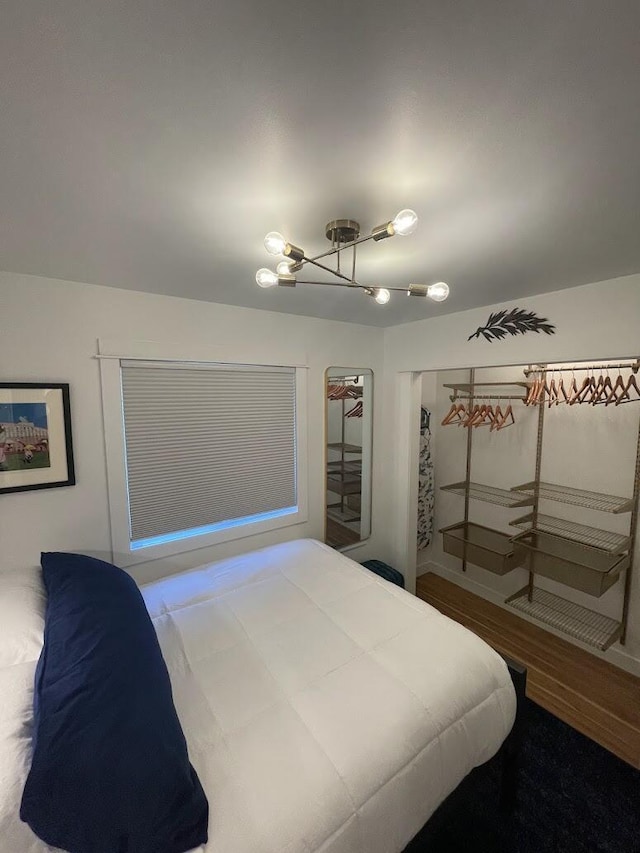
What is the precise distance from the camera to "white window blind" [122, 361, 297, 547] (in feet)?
6.83

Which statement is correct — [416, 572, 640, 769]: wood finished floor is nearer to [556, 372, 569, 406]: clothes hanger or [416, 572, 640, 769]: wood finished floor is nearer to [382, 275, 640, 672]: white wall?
[382, 275, 640, 672]: white wall

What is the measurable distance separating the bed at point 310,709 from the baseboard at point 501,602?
1.68 metres

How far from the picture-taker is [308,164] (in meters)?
0.88

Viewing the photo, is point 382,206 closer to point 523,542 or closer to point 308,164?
point 308,164

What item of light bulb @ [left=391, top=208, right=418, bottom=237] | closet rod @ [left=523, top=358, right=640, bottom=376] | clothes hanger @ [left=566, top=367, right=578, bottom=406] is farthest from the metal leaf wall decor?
light bulb @ [left=391, top=208, right=418, bottom=237]

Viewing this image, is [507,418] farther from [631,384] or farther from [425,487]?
[425,487]

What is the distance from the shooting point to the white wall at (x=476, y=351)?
5.91ft

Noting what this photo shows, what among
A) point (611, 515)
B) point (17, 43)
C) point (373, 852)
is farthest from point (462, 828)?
point (17, 43)

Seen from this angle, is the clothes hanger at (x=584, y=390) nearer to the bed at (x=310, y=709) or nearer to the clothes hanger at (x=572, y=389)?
the clothes hanger at (x=572, y=389)

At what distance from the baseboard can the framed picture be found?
3429mm

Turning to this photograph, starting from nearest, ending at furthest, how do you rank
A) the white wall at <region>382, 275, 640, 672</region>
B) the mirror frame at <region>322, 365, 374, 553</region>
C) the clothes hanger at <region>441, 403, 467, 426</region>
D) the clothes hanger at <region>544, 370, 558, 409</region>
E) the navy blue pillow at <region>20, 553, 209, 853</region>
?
the navy blue pillow at <region>20, 553, 209, 853</region>
the white wall at <region>382, 275, 640, 672</region>
the clothes hanger at <region>544, 370, 558, 409</region>
the mirror frame at <region>322, 365, 374, 553</region>
the clothes hanger at <region>441, 403, 467, 426</region>

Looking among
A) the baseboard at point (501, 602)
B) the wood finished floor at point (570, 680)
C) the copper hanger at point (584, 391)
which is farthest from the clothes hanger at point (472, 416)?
the wood finished floor at point (570, 680)

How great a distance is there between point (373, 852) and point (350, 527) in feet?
7.19

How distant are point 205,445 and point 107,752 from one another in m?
1.63
